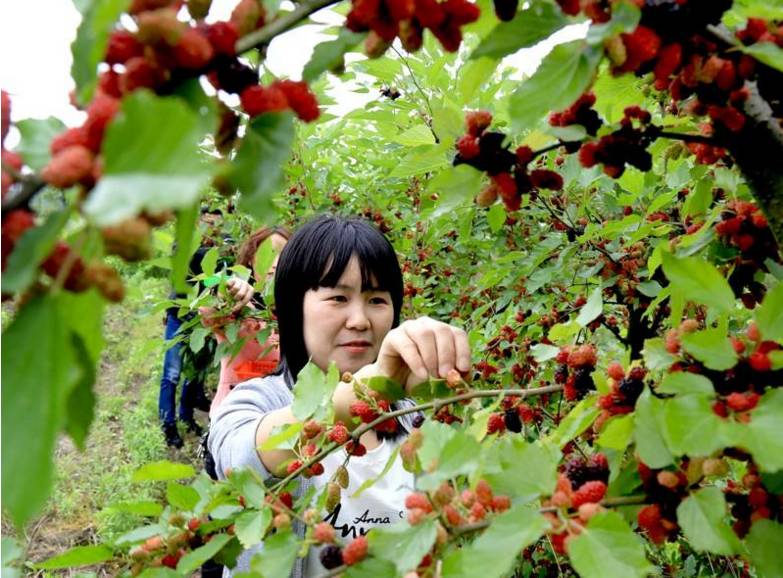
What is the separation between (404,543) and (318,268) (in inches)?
40.9

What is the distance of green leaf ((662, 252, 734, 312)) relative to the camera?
56 centimetres

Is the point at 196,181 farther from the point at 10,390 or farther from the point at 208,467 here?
the point at 208,467

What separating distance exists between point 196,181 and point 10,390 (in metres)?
0.13

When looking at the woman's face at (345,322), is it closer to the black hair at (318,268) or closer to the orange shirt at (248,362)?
the black hair at (318,268)

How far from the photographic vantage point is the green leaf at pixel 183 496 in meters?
0.72

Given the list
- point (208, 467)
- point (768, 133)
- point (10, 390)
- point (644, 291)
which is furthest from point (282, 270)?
point (10, 390)

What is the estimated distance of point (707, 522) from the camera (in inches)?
19.9

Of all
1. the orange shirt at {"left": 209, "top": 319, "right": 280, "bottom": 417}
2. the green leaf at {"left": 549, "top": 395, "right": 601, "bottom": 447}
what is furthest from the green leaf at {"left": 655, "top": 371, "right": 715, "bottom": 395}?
the orange shirt at {"left": 209, "top": 319, "right": 280, "bottom": 417}

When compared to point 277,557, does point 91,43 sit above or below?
above

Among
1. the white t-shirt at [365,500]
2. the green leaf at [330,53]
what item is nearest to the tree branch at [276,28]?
the green leaf at [330,53]

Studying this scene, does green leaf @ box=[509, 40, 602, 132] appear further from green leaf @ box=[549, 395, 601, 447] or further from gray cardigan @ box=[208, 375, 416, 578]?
gray cardigan @ box=[208, 375, 416, 578]

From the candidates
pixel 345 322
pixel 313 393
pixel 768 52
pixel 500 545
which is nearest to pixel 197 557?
pixel 313 393

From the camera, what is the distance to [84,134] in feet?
1.08

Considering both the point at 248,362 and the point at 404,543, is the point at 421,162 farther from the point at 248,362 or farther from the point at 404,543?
the point at 248,362
